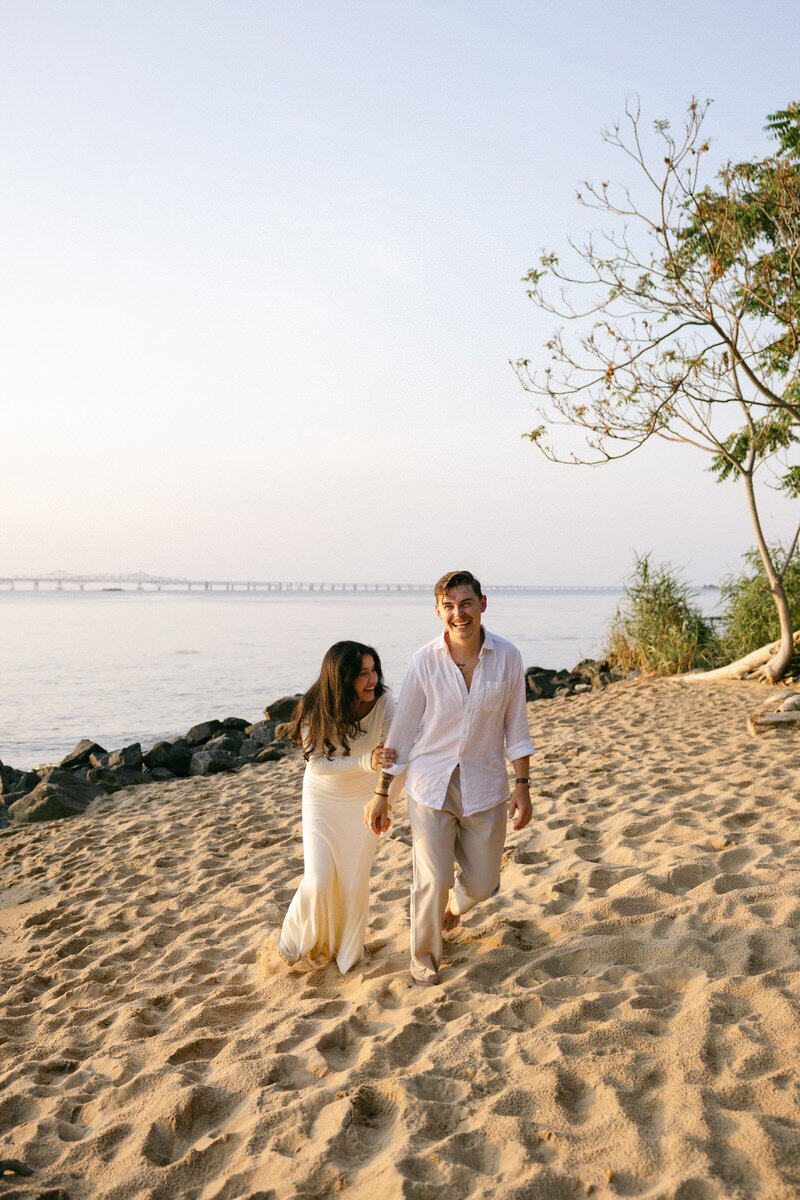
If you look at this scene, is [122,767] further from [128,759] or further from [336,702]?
[336,702]

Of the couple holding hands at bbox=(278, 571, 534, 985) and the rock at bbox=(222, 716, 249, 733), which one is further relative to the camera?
the rock at bbox=(222, 716, 249, 733)

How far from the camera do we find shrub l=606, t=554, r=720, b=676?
14.8 m

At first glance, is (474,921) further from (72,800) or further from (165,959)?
(72,800)

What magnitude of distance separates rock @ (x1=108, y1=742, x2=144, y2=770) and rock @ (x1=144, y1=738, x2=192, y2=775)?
137mm

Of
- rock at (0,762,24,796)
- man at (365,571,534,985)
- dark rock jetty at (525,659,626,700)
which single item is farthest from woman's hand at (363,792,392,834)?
dark rock jetty at (525,659,626,700)

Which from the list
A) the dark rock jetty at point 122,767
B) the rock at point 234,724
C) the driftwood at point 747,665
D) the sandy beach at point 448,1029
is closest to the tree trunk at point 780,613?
the driftwood at point 747,665

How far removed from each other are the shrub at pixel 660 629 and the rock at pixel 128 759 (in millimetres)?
8693

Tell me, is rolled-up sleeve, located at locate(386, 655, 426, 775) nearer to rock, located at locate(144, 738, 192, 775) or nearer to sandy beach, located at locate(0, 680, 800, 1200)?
sandy beach, located at locate(0, 680, 800, 1200)

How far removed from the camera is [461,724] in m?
3.97

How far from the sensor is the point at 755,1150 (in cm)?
254

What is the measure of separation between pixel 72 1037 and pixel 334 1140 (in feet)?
5.97

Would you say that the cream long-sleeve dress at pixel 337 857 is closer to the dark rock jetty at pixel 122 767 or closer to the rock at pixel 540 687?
the dark rock jetty at pixel 122 767

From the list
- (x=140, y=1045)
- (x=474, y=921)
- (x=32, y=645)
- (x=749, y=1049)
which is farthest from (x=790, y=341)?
(x=32, y=645)

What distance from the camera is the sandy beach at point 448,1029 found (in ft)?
8.87
